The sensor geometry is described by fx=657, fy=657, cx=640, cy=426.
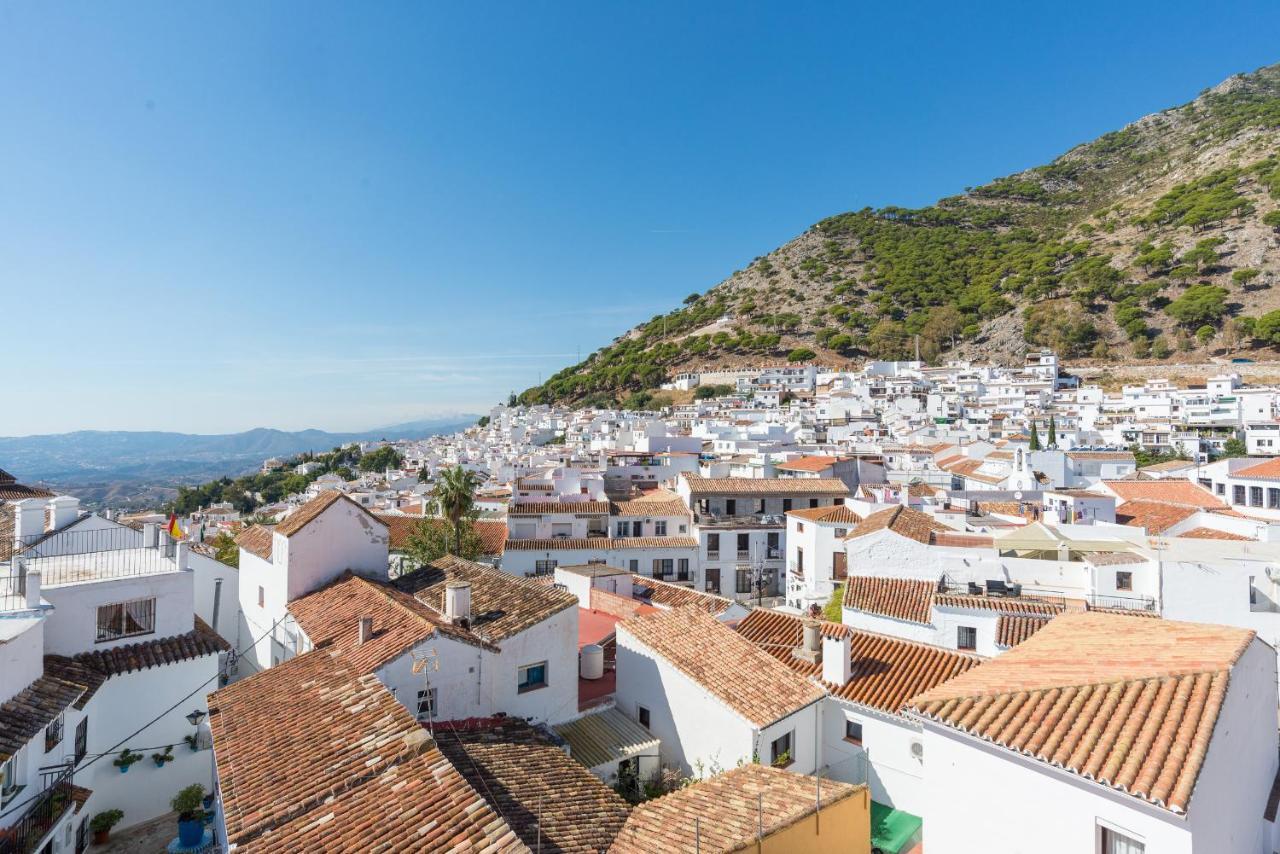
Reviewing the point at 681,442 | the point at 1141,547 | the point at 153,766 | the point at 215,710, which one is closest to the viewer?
the point at 215,710

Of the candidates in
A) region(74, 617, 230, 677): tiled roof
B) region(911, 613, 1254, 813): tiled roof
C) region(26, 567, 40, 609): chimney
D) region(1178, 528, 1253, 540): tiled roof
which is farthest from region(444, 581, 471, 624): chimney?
region(1178, 528, 1253, 540): tiled roof

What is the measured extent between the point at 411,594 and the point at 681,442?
136ft

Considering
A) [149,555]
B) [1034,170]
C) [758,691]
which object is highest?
[1034,170]

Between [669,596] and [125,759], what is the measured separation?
1642 centimetres

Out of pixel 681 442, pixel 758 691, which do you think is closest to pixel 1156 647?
pixel 758 691

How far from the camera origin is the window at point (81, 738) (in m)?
11.4

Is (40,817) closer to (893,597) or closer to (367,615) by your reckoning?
(367,615)

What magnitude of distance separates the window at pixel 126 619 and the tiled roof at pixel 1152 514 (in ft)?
99.8

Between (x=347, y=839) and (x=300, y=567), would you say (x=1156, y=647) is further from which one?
(x=300, y=567)

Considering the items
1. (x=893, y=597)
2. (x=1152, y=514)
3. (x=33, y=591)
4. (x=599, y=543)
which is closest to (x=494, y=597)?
(x=33, y=591)

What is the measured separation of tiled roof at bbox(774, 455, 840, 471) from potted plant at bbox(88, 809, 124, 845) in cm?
3867

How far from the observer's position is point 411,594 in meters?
16.4

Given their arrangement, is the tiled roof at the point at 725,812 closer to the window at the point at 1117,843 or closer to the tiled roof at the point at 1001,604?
the window at the point at 1117,843

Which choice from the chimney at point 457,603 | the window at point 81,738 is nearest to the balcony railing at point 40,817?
the window at point 81,738
